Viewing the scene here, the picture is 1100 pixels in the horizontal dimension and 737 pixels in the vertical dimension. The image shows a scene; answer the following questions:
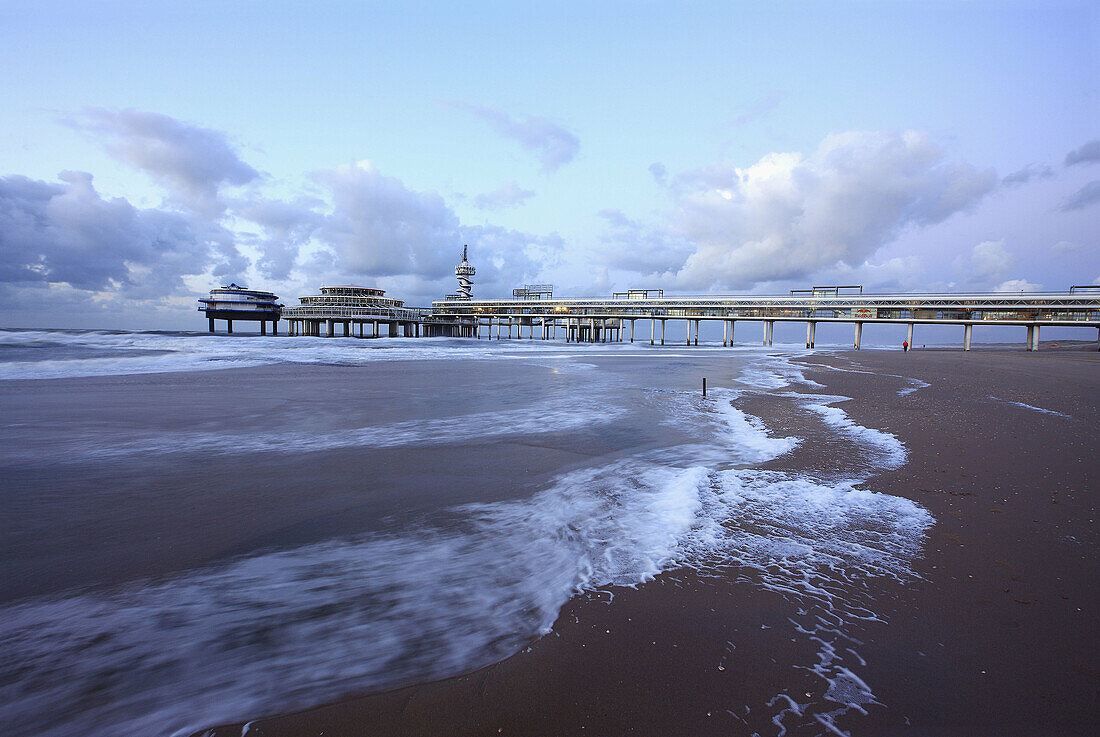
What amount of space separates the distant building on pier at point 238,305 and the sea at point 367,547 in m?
75.0

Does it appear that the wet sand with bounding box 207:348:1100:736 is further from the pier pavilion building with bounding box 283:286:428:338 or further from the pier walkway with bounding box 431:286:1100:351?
the pier pavilion building with bounding box 283:286:428:338

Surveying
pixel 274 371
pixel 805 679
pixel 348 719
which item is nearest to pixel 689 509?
pixel 805 679

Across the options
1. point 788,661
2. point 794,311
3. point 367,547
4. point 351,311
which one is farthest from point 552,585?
point 351,311

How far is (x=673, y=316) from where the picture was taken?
6512 centimetres

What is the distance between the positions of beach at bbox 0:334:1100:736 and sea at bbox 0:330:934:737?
0.9 inches

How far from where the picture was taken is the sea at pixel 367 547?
7.16 ft

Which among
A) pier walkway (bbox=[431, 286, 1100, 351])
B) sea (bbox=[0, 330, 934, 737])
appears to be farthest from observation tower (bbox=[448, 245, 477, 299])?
sea (bbox=[0, 330, 934, 737])

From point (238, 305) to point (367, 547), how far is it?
83394 mm

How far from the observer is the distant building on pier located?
70312 millimetres

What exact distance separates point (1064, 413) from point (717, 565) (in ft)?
33.3

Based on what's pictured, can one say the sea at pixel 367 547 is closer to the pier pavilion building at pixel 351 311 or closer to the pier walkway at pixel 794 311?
the pier walkway at pixel 794 311

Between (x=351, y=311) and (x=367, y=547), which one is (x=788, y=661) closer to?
(x=367, y=547)

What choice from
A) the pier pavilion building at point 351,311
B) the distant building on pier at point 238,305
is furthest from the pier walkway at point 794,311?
the distant building on pier at point 238,305

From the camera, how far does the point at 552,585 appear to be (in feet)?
9.78
